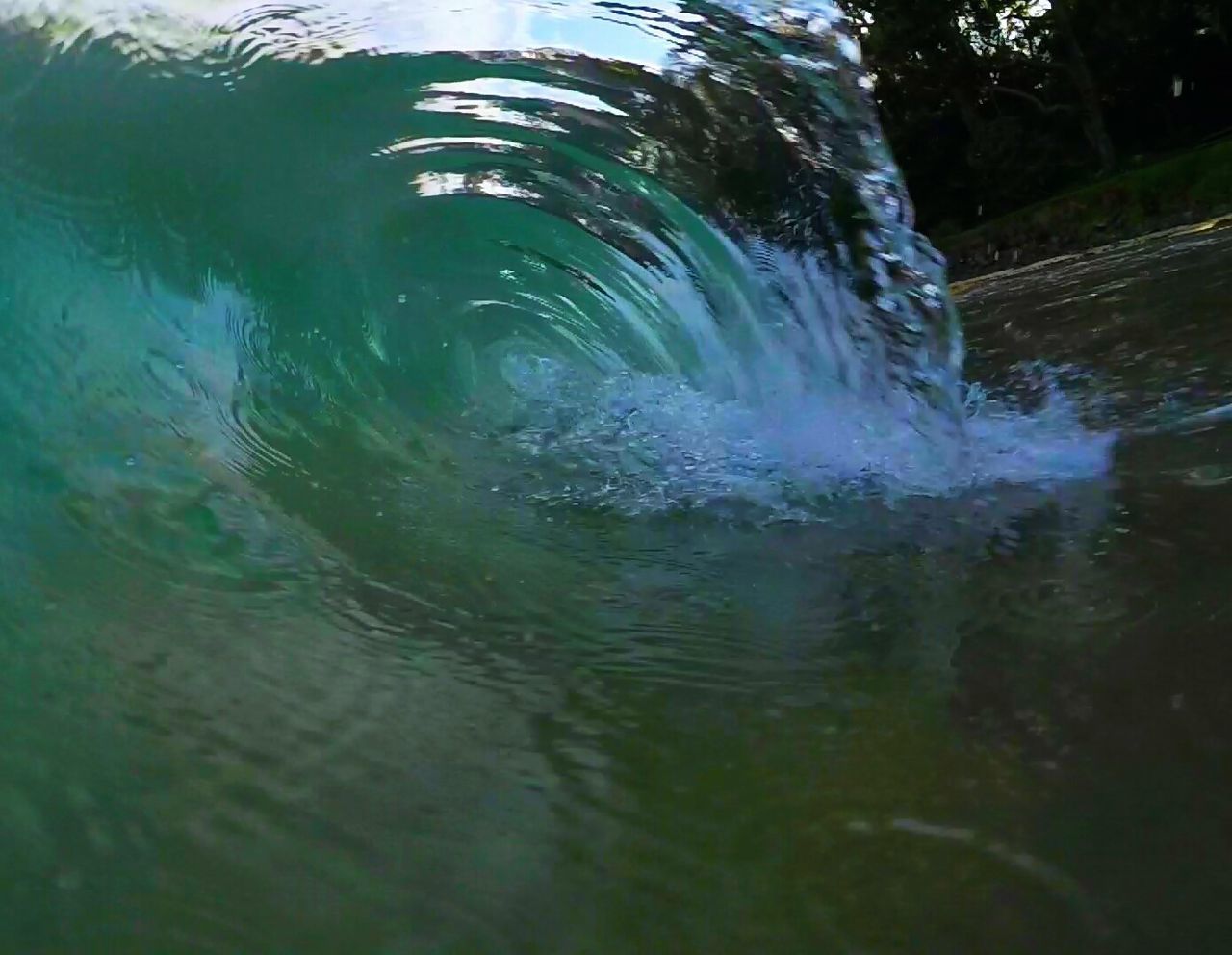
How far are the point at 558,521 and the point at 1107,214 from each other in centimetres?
1594

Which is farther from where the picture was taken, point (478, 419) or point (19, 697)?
point (478, 419)

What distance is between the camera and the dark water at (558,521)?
1.46 meters

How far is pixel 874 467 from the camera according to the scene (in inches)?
135

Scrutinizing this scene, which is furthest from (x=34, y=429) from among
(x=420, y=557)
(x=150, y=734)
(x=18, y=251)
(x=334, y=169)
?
(x=334, y=169)

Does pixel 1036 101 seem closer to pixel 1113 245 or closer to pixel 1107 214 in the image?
pixel 1107 214

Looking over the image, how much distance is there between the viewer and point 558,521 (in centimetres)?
321

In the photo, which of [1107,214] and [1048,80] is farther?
[1048,80]

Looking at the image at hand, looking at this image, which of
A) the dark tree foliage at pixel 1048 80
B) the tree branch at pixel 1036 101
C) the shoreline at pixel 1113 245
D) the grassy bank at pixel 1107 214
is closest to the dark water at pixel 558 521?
the shoreline at pixel 1113 245

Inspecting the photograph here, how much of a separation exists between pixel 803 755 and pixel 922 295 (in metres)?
2.98

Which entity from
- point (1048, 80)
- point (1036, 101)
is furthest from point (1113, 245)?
point (1048, 80)

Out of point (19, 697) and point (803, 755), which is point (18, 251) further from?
point (803, 755)

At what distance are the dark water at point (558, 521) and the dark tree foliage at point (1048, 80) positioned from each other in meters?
18.2

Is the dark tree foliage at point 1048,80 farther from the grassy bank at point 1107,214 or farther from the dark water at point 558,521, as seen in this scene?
the dark water at point 558,521

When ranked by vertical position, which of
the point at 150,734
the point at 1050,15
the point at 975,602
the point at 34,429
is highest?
the point at 1050,15
